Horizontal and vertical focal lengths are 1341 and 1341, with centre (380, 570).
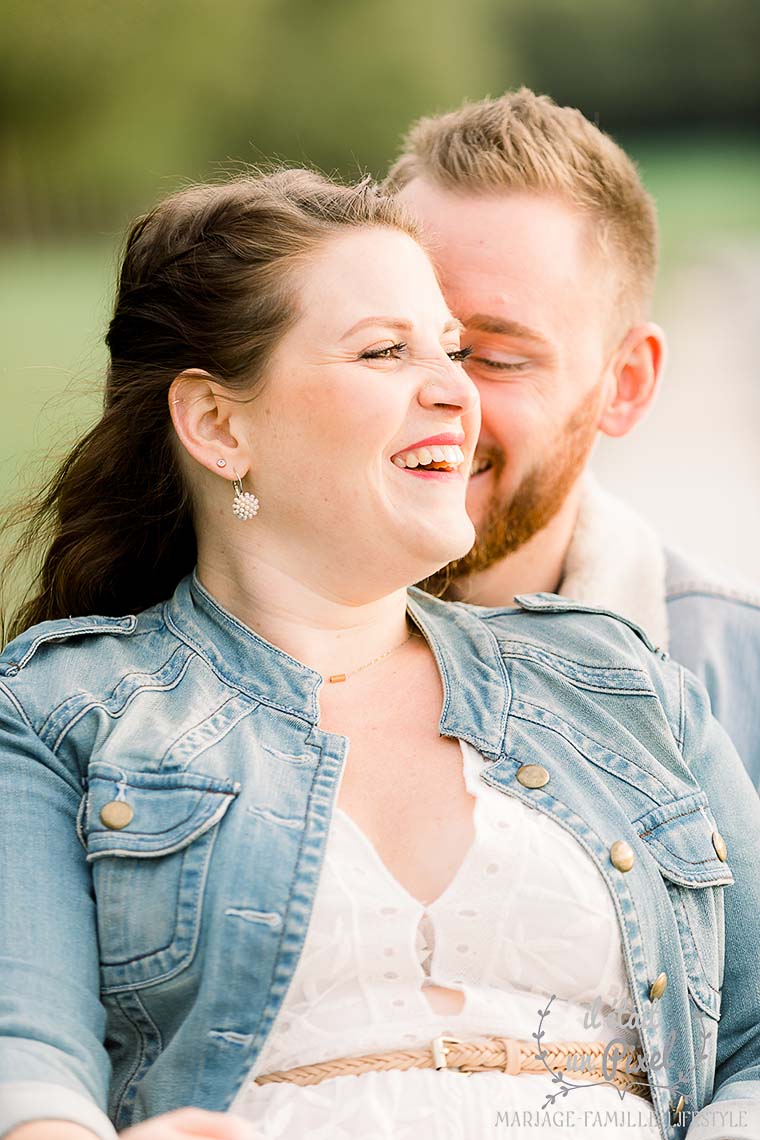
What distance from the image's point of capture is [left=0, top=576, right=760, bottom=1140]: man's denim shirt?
1.35m

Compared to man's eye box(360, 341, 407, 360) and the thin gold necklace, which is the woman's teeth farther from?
the thin gold necklace

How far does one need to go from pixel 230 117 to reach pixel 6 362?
0.91 meters

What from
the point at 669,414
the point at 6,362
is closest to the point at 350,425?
the point at 6,362

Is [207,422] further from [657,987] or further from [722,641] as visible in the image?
[722,641]

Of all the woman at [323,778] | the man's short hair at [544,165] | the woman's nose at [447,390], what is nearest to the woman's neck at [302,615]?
the woman at [323,778]

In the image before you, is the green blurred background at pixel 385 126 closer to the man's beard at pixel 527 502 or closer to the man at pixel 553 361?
the man at pixel 553 361

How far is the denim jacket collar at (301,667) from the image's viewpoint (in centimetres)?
156

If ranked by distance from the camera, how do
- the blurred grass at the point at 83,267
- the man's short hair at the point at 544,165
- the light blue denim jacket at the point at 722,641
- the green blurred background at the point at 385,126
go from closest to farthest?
the light blue denim jacket at the point at 722,641, the man's short hair at the point at 544,165, the blurred grass at the point at 83,267, the green blurred background at the point at 385,126

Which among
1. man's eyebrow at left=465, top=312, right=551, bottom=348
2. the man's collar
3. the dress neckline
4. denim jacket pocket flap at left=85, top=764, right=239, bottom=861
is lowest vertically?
the man's collar

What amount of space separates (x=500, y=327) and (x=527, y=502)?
293 mm

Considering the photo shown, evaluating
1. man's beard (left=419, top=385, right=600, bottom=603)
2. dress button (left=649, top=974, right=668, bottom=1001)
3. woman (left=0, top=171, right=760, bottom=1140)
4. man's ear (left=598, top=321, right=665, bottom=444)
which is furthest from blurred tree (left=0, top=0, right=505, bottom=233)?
dress button (left=649, top=974, right=668, bottom=1001)

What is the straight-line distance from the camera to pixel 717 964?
1.53 meters

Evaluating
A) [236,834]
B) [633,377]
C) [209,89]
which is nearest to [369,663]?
[236,834]

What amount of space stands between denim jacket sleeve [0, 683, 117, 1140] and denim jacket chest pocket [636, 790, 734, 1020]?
0.63 meters
